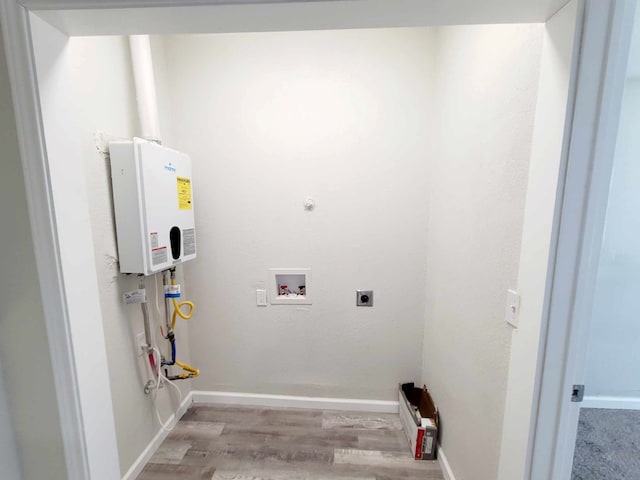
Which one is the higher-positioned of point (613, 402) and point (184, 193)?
point (184, 193)

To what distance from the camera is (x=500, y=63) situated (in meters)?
1.02

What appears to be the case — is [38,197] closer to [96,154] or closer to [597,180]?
[96,154]

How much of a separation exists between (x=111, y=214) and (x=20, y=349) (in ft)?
2.26

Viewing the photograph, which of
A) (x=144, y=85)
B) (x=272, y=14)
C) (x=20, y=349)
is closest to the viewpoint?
(x=272, y=14)

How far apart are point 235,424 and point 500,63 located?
2526mm

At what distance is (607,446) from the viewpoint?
5.43 ft

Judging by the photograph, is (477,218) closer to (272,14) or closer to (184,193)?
(272,14)

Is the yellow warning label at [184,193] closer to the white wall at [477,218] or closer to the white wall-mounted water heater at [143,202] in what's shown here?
the white wall-mounted water heater at [143,202]

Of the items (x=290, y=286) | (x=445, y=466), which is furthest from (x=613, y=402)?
(x=290, y=286)

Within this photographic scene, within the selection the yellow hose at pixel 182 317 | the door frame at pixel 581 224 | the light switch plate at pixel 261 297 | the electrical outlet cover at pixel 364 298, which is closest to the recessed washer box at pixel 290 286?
the light switch plate at pixel 261 297

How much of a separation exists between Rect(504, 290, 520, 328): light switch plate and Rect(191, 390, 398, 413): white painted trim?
1382 mm

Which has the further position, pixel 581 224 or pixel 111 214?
pixel 111 214

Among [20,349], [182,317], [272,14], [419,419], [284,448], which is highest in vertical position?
[272,14]

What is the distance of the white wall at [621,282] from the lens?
5.97ft
